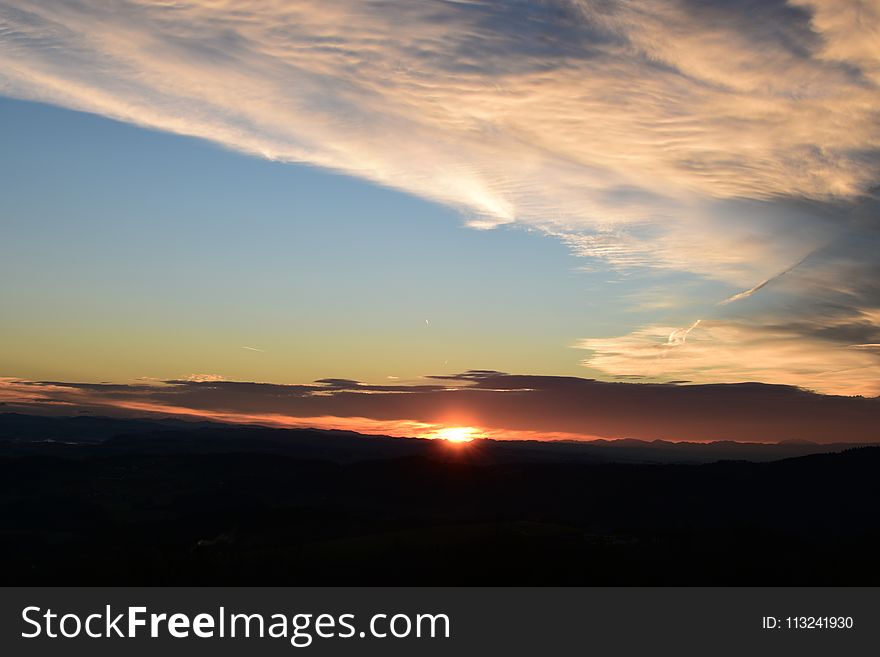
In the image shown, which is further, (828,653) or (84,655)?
(84,655)

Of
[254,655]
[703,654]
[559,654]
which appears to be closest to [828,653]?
[703,654]

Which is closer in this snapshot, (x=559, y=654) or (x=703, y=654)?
(x=703, y=654)

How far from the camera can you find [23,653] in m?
189

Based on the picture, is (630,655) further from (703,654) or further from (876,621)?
(876,621)

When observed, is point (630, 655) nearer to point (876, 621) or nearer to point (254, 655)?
point (876, 621)

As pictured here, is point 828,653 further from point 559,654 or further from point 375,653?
point 375,653

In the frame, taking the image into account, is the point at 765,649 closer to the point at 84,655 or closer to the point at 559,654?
the point at 559,654

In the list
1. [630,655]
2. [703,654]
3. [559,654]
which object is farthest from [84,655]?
[703,654]

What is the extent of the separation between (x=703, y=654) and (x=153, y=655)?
5429 inches

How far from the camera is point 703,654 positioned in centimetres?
18225

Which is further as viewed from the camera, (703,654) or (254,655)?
(254,655)

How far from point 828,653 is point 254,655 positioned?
138861 millimetres

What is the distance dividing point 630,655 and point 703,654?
17197 mm

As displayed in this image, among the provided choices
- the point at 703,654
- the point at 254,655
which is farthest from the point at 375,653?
the point at 703,654
